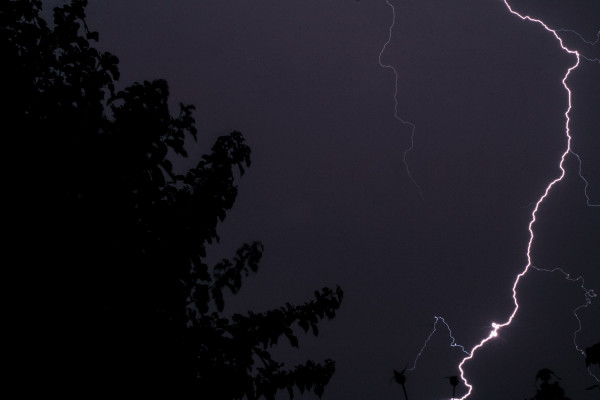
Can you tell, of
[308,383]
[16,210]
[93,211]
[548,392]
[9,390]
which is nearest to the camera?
[9,390]

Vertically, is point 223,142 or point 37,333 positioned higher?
point 223,142

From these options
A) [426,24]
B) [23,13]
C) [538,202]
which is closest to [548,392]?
[23,13]

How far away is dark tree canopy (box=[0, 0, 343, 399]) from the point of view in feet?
4.91

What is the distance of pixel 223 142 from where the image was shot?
2.14 m

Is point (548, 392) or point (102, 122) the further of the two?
point (548, 392)

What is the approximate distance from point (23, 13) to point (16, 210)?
0.95 metres

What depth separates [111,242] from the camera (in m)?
1.63

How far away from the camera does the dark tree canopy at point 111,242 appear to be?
1497mm

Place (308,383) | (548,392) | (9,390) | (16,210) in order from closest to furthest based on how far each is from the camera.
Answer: (9,390) < (16,210) < (308,383) < (548,392)

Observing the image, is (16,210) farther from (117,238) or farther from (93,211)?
(117,238)

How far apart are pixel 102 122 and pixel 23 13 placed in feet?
1.92

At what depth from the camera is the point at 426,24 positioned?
811cm

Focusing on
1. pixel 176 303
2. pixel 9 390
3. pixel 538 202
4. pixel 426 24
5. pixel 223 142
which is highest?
pixel 426 24

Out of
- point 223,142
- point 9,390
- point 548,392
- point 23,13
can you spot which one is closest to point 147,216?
point 223,142
